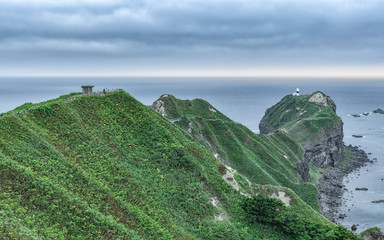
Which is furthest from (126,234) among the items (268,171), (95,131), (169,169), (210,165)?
(268,171)

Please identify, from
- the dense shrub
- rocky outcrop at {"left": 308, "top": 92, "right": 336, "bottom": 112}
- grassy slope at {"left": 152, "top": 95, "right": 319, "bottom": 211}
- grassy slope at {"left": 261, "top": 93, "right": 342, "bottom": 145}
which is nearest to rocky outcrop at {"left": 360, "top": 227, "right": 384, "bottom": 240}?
the dense shrub

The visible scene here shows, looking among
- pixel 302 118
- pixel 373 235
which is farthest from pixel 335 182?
pixel 373 235

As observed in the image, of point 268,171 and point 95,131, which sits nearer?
point 95,131

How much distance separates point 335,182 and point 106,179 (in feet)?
322

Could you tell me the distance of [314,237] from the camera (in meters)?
40.7

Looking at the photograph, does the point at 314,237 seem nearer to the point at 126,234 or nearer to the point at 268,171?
the point at 126,234

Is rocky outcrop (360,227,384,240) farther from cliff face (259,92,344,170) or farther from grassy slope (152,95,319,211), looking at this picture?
cliff face (259,92,344,170)

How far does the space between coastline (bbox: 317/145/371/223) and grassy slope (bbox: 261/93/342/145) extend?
53.9 ft

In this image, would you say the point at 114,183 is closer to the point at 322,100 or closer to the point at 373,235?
the point at 373,235

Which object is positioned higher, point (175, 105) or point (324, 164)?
point (175, 105)

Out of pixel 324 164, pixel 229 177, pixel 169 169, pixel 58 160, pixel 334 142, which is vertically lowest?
pixel 324 164

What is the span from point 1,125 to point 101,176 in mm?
13275

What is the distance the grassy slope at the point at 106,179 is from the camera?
25.4 metres

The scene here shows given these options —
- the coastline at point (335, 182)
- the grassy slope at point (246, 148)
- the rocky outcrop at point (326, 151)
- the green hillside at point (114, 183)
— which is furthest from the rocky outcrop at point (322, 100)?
the green hillside at point (114, 183)
